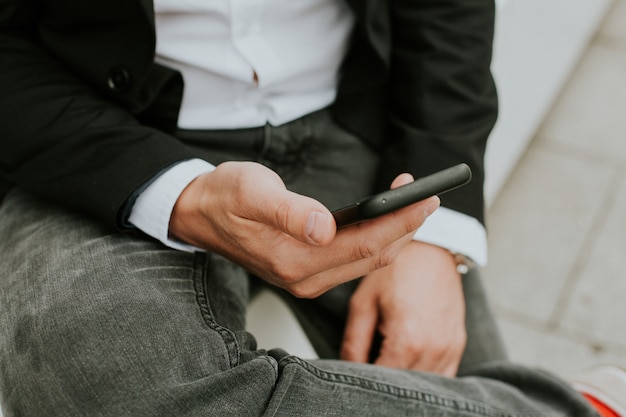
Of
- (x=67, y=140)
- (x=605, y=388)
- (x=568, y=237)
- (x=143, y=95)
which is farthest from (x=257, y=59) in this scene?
(x=568, y=237)

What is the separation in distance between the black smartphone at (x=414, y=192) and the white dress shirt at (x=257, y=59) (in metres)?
0.26

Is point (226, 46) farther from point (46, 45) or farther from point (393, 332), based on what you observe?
point (393, 332)

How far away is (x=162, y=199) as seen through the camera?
749mm

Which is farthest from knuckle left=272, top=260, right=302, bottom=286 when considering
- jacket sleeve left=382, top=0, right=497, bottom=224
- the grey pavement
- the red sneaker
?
the grey pavement

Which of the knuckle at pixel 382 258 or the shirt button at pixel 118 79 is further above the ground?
the shirt button at pixel 118 79

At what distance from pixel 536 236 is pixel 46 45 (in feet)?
3.93

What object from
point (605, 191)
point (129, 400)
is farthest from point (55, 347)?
point (605, 191)

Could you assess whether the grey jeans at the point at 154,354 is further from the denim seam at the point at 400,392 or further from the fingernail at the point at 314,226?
the fingernail at the point at 314,226

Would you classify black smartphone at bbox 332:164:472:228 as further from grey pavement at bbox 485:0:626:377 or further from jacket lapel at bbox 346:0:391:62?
grey pavement at bbox 485:0:626:377

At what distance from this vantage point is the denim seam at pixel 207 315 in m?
0.65

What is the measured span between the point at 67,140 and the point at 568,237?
1.24 m

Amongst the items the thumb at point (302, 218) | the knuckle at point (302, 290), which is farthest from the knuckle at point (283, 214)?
the knuckle at point (302, 290)

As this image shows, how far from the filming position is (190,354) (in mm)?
622

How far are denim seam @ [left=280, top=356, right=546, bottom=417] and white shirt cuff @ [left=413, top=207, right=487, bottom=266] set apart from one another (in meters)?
0.22
